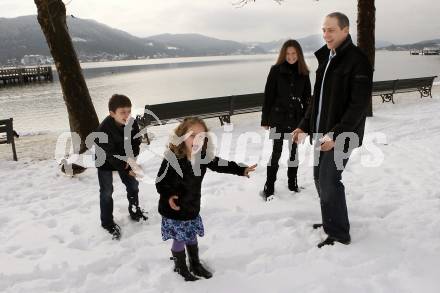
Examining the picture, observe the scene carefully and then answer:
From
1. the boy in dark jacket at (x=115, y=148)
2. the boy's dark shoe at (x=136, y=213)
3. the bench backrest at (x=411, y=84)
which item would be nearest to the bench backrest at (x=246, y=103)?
the bench backrest at (x=411, y=84)

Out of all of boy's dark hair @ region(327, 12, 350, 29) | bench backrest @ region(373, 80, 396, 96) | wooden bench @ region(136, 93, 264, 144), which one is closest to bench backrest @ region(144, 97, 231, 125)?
wooden bench @ region(136, 93, 264, 144)

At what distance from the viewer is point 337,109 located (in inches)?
147

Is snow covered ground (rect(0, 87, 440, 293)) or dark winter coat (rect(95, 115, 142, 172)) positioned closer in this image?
snow covered ground (rect(0, 87, 440, 293))

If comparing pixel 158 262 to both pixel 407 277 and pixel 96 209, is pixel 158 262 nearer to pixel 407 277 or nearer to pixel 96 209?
pixel 96 209

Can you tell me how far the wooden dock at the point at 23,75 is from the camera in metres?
54.5

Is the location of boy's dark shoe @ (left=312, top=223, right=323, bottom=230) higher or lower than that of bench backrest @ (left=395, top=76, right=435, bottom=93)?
lower

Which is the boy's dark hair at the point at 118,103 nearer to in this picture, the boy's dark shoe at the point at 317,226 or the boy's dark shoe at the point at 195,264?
the boy's dark shoe at the point at 195,264

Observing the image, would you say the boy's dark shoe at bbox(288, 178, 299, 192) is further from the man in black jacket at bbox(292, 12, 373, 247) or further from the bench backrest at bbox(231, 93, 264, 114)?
the bench backrest at bbox(231, 93, 264, 114)

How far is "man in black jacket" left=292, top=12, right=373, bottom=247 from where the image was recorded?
358 cm

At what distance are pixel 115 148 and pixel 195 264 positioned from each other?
1633mm

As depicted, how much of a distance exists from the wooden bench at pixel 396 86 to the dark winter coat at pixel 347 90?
1264cm

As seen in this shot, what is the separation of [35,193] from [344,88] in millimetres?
5254

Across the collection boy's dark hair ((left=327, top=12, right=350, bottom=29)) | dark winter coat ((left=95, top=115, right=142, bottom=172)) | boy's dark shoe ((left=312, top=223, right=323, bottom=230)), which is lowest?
boy's dark shoe ((left=312, top=223, right=323, bottom=230))

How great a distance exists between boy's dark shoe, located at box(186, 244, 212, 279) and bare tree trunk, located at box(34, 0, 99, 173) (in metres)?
4.34
